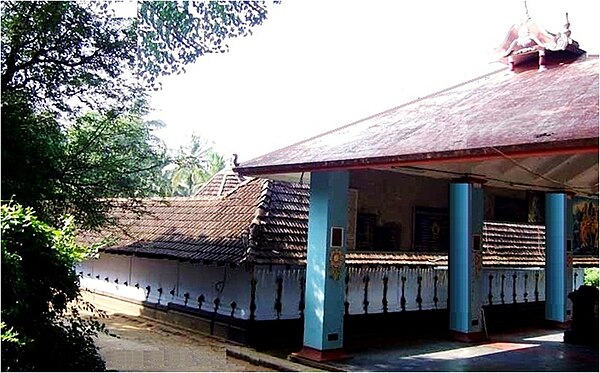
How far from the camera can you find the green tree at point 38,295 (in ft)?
17.0

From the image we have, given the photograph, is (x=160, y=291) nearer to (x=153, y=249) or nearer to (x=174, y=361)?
(x=153, y=249)

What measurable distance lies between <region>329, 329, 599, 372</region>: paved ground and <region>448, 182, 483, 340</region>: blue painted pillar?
38 cm

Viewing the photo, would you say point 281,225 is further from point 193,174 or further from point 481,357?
point 193,174

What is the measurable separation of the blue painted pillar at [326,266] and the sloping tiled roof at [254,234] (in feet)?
4.01

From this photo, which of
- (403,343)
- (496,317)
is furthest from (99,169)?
(496,317)

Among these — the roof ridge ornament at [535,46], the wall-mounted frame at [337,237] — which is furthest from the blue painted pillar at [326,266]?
the roof ridge ornament at [535,46]

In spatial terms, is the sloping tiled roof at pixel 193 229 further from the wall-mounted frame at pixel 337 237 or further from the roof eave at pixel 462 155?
the roof eave at pixel 462 155

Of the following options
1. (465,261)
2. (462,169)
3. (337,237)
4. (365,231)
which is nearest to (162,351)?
(337,237)

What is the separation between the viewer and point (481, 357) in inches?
324

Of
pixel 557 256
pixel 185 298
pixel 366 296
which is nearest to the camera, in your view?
pixel 366 296

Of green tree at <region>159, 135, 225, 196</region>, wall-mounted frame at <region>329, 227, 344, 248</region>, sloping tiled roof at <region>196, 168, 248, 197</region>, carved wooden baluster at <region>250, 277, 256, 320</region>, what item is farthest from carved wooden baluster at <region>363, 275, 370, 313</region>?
green tree at <region>159, 135, 225, 196</region>

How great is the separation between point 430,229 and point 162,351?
5.10m

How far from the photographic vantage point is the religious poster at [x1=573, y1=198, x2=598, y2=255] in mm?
12617

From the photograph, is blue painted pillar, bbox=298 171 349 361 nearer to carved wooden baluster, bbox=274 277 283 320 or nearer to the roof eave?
the roof eave
